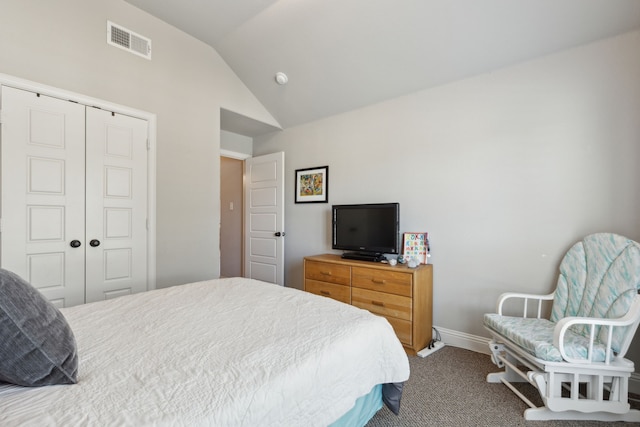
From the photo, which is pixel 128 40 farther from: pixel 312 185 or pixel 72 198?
pixel 312 185

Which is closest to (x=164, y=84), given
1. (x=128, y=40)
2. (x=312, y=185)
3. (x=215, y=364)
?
(x=128, y=40)

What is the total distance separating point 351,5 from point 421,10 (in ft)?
1.85

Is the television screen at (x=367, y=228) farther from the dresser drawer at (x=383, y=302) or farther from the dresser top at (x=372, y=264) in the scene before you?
the dresser drawer at (x=383, y=302)

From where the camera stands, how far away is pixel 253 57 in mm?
3199

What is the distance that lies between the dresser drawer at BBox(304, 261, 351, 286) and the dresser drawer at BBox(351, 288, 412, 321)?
6.0 inches

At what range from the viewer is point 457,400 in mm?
1881

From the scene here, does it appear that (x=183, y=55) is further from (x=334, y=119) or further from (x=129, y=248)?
(x=129, y=248)

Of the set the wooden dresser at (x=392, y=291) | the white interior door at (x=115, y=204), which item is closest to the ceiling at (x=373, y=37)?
the white interior door at (x=115, y=204)

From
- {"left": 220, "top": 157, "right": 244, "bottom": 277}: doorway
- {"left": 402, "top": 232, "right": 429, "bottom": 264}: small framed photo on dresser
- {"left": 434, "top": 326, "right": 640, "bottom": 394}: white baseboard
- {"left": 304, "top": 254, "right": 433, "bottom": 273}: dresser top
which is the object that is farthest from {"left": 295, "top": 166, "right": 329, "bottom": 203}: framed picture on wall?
{"left": 434, "top": 326, "right": 640, "bottom": 394}: white baseboard

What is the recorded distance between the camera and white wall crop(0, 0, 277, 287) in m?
2.21

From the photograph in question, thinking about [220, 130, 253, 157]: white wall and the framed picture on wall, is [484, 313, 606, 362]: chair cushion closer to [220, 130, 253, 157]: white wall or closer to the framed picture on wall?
the framed picture on wall

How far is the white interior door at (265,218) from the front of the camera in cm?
393

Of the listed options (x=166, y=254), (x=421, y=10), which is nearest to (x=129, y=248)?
(x=166, y=254)

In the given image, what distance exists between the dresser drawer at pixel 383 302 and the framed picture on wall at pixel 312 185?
51.6 inches
